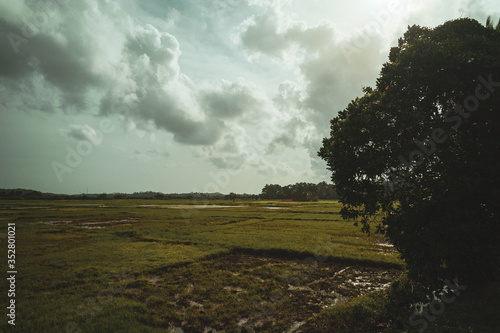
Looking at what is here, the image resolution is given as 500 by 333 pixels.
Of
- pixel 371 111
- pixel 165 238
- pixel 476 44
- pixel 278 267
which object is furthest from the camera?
pixel 165 238

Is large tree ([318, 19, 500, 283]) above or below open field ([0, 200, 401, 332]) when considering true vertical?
above

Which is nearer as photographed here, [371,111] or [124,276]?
[371,111]

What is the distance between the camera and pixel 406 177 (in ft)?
30.6

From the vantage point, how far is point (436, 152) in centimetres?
853

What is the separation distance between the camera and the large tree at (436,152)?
310 inches

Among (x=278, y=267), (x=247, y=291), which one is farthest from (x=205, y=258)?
(x=247, y=291)

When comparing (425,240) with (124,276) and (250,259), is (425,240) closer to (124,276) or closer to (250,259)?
(250,259)

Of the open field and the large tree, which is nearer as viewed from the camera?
the large tree

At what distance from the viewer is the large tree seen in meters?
7.88

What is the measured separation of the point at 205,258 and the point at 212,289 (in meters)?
5.90

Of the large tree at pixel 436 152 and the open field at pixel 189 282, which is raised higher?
the large tree at pixel 436 152

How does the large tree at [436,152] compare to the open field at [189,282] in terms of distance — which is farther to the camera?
the open field at [189,282]

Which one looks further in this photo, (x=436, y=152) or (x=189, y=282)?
(x=189, y=282)

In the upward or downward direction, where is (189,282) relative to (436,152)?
downward
